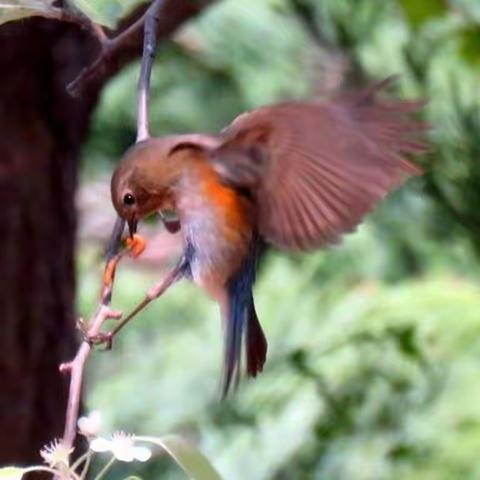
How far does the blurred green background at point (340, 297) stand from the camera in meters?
2.19

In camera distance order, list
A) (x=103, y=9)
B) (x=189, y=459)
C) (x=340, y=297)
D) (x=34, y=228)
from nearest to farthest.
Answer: (x=189, y=459) < (x=103, y=9) < (x=34, y=228) < (x=340, y=297)

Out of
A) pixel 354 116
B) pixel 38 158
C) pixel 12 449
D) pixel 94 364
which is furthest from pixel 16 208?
pixel 94 364

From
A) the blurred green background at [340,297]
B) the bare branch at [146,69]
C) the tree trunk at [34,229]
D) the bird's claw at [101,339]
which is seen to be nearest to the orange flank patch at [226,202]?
the bare branch at [146,69]

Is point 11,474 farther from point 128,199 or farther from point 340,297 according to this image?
point 340,297

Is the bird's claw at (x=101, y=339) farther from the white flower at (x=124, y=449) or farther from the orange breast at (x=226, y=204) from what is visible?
the orange breast at (x=226, y=204)

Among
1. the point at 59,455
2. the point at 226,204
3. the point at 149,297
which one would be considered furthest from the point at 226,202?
the point at 59,455

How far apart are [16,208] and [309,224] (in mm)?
960

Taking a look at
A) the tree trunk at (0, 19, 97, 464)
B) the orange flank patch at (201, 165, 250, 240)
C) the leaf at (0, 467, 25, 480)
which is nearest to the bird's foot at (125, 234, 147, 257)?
the orange flank patch at (201, 165, 250, 240)

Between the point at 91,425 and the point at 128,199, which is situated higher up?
the point at 128,199

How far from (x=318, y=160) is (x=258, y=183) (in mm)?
60

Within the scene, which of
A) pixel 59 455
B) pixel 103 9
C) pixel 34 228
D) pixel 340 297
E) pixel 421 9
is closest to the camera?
pixel 59 455

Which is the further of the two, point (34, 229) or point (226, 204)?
point (34, 229)

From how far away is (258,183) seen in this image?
3.97 ft

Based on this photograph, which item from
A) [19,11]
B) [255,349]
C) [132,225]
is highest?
[19,11]
